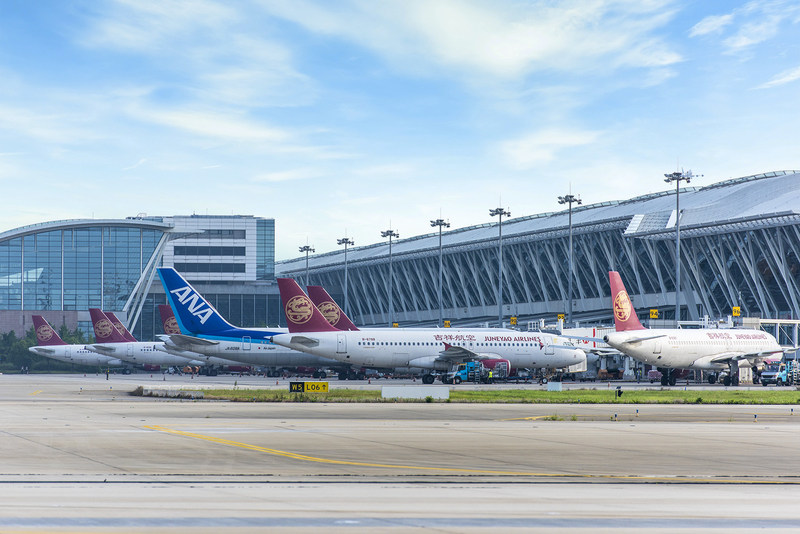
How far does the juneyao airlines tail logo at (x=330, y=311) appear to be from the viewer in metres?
79.5

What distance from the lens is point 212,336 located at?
248 feet

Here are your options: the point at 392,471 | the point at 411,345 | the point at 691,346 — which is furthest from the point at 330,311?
the point at 392,471

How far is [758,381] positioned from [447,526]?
234ft

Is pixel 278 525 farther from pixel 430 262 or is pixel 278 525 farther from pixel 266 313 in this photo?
pixel 266 313

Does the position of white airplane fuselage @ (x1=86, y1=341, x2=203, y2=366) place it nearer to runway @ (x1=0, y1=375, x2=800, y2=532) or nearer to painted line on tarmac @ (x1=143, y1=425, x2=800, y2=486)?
runway @ (x1=0, y1=375, x2=800, y2=532)

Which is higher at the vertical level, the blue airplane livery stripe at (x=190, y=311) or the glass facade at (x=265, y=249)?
the glass facade at (x=265, y=249)

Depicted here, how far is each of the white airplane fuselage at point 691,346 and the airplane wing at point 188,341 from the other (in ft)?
106

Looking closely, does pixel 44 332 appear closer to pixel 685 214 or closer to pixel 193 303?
pixel 193 303

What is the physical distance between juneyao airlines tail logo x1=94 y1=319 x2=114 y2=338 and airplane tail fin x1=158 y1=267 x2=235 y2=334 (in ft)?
121

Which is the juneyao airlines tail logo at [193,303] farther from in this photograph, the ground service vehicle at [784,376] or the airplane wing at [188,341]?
the ground service vehicle at [784,376]

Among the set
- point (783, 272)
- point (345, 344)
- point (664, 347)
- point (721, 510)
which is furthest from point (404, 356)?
point (721, 510)

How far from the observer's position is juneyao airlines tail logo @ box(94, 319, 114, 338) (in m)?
108

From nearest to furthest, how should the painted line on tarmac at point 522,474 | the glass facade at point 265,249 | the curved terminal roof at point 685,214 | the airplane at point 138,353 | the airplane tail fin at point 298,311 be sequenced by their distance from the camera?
the painted line on tarmac at point 522,474 → the airplane tail fin at point 298,311 → the curved terminal roof at point 685,214 → the airplane at point 138,353 → the glass facade at point 265,249

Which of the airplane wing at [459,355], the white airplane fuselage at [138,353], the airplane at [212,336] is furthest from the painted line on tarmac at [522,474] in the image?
the white airplane fuselage at [138,353]
